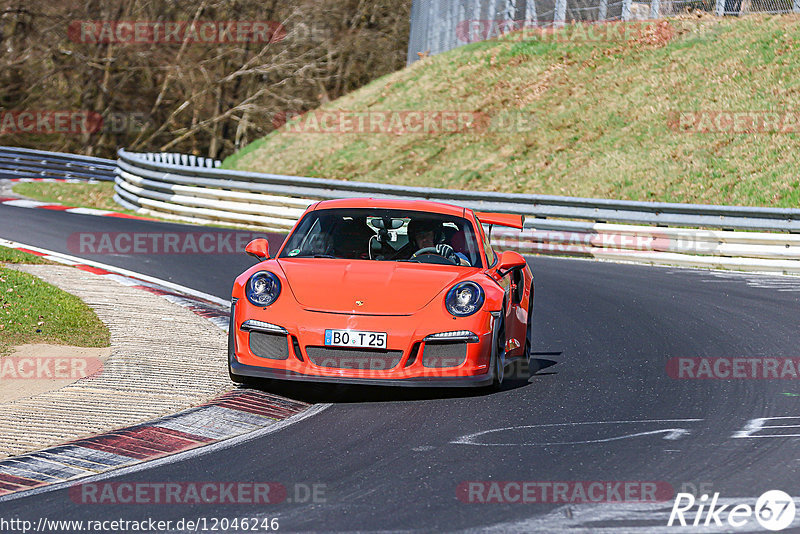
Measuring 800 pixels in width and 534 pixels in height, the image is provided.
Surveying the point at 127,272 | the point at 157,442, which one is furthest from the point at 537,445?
the point at 127,272

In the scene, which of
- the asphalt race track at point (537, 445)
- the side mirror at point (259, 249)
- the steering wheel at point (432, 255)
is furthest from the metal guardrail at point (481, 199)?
the side mirror at point (259, 249)

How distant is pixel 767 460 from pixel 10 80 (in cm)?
4097

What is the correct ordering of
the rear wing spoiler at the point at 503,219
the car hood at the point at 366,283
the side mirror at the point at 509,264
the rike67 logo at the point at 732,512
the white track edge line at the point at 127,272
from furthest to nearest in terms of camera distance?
the white track edge line at the point at 127,272 → the rear wing spoiler at the point at 503,219 → the side mirror at the point at 509,264 → the car hood at the point at 366,283 → the rike67 logo at the point at 732,512

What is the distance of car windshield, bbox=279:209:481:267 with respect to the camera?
808 cm

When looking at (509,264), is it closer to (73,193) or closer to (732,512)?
(732,512)

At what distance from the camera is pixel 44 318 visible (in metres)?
9.45

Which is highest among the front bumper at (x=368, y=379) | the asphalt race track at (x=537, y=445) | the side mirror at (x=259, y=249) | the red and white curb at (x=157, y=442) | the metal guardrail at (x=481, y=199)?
the metal guardrail at (x=481, y=199)

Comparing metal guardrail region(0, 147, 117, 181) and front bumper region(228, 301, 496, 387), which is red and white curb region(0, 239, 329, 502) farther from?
metal guardrail region(0, 147, 117, 181)

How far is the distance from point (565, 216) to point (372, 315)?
11751 millimetres

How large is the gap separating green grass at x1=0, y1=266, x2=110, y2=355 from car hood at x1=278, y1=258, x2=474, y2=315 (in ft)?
7.03

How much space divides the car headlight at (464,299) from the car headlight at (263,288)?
1119 mm

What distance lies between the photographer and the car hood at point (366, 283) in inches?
280

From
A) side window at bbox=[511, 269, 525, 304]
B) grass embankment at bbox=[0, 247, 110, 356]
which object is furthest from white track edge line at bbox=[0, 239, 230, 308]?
side window at bbox=[511, 269, 525, 304]

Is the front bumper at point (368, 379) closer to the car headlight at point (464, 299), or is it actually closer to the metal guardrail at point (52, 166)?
the car headlight at point (464, 299)
